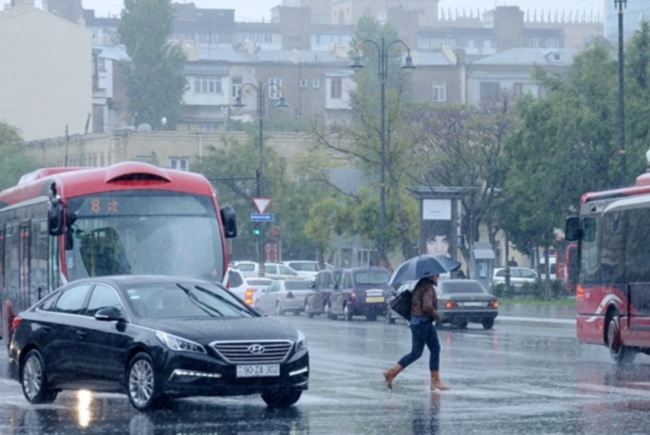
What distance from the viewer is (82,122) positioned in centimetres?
10738

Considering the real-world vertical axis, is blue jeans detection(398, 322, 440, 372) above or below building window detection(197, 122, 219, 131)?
below

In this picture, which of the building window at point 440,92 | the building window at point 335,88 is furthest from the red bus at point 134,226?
the building window at point 335,88

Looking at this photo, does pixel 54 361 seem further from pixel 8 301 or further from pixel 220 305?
pixel 8 301

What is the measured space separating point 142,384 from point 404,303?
13.5 feet

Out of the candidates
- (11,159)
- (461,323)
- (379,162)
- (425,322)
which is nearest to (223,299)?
(425,322)

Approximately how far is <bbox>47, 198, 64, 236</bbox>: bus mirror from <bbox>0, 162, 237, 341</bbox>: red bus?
0.05 ft

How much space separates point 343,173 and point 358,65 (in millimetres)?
16303

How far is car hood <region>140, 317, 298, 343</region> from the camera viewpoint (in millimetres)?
14930

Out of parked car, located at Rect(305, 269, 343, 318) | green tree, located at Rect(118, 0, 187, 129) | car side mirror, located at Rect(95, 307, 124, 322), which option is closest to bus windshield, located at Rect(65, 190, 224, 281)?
car side mirror, located at Rect(95, 307, 124, 322)

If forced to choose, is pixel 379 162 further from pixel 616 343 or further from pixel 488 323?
pixel 616 343

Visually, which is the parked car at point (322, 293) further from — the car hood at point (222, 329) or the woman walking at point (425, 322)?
the car hood at point (222, 329)

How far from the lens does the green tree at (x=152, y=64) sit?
118 metres

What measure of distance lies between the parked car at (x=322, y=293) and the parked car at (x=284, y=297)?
3.23ft

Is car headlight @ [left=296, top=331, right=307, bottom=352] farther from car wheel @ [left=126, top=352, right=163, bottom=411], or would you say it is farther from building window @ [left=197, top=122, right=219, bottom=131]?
building window @ [left=197, top=122, right=219, bottom=131]
